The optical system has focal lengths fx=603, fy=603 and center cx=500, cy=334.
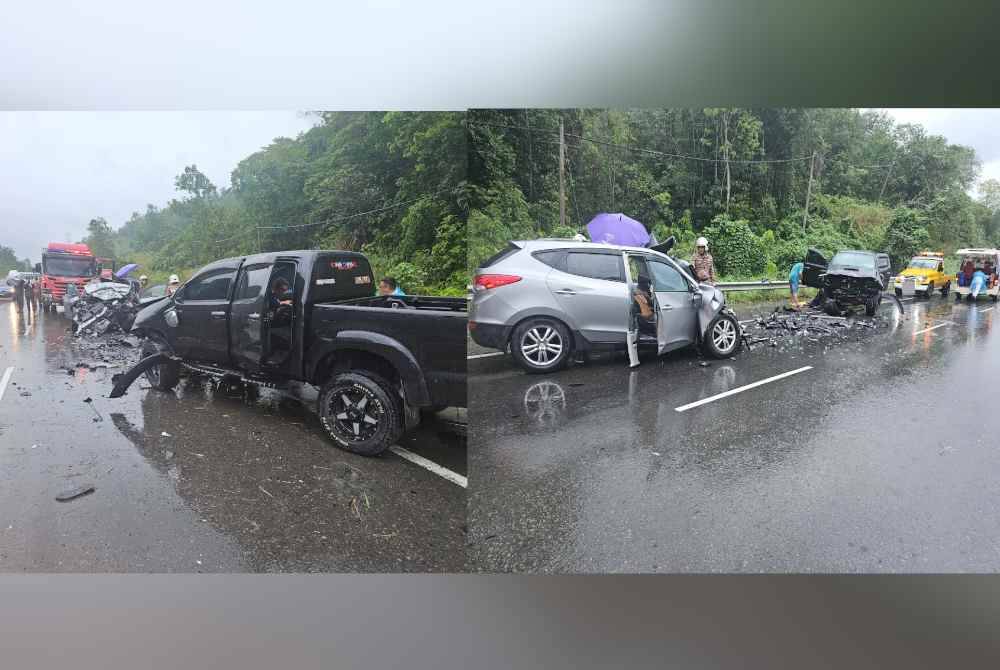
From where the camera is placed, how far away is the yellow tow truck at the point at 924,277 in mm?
3873

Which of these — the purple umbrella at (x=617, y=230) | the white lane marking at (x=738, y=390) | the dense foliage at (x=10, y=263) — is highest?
the purple umbrella at (x=617, y=230)

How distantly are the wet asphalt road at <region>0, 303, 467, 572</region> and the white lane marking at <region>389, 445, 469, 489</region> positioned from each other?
0.03 metres

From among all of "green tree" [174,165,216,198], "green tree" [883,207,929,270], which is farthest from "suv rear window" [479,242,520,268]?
"green tree" [883,207,929,270]

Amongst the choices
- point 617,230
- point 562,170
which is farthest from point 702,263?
point 562,170

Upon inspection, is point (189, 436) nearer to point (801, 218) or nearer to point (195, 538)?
point (195, 538)

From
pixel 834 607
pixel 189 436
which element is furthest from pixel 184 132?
pixel 834 607

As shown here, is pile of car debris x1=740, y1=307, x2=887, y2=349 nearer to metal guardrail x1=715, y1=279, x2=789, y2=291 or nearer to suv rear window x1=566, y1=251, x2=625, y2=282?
metal guardrail x1=715, y1=279, x2=789, y2=291

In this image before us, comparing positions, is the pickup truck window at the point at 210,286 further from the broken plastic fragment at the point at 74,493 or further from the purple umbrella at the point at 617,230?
the purple umbrella at the point at 617,230

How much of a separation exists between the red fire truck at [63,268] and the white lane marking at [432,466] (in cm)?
216

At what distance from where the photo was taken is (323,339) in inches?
128

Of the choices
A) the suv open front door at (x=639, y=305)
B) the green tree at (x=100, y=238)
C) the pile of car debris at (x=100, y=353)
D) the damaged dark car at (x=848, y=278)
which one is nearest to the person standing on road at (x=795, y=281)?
the damaged dark car at (x=848, y=278)

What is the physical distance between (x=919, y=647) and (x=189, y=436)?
407 centimetres

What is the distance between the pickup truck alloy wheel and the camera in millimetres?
3354

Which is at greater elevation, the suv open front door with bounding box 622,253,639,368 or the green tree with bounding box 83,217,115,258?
the green tree with bounding box 83,217,115,258
